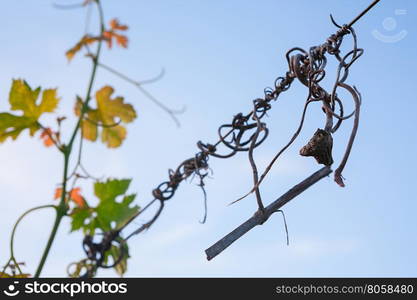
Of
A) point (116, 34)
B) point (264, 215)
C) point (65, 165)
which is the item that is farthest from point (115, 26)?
point (264, 215)

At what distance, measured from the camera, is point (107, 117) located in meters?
1.64

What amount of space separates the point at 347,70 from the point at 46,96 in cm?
91

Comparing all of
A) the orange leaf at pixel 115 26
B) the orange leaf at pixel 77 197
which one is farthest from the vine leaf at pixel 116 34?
the orange leaf at pixel 77 197

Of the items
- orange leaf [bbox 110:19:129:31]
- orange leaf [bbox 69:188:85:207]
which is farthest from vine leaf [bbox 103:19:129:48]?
orange leaf [bbox 69:188:85:207]

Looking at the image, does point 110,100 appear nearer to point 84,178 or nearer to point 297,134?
point 84,178

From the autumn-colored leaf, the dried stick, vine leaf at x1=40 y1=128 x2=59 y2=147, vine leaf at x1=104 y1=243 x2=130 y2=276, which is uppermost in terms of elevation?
vine leaf at x1=40 y1=128 x2=59 y2=147

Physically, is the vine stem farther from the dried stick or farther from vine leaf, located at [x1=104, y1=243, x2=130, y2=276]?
the dried stick

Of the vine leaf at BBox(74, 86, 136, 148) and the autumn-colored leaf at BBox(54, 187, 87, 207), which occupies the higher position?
the vine leaf at BBox(74, 86, 136, 148)

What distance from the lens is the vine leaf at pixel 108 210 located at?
149 centimetres

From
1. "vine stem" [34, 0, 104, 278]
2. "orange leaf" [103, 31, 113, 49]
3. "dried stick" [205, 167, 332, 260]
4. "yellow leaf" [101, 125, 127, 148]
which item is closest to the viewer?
"dried stick" [205, 167, 332, 260]

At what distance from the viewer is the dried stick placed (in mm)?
1165

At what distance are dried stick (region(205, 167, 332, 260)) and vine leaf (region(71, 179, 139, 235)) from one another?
39 cm

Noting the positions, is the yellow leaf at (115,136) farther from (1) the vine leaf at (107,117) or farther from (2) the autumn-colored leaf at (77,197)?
(2) the autumn-colored leaf at (77,197)

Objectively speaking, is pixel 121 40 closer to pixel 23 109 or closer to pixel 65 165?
pixel 23 109
